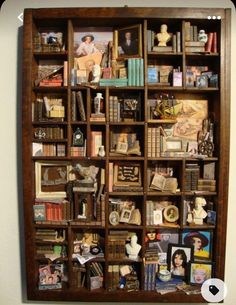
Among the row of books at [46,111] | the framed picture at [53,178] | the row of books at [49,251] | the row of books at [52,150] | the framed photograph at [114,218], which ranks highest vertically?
the row of books at [46,111]

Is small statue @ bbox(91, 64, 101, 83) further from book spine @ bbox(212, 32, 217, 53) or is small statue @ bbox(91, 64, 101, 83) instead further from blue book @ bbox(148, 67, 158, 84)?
book spine @ bbox(212, 32, 217, 53)

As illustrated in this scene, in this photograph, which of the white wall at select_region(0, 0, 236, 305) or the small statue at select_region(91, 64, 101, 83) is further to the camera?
the white wall at select_region(0, 0, 236, 305)

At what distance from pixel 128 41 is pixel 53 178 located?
3.48 feet

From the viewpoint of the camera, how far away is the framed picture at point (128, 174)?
1.58 m

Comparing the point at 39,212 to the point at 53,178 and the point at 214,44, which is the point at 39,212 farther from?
the point at 214,44

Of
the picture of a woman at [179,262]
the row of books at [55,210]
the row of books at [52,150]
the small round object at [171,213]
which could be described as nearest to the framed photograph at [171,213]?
the small round object at [171,213]

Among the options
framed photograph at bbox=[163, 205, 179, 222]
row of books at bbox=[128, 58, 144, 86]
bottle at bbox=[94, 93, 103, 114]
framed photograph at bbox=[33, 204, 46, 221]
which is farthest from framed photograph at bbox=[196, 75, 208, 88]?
framed photograph at bbox=[33, 204, 46, 221]

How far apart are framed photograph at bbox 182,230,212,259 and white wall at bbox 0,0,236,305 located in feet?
0.71

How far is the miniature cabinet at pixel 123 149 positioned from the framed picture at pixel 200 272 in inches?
0.5

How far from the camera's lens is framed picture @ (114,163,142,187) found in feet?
5.19

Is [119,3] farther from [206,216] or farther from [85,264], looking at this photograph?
[85,264]

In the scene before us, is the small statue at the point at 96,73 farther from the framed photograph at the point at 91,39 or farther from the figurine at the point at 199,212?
the figurine at the point at 199,212

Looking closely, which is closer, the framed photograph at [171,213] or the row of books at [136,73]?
the row of books at [136,73]

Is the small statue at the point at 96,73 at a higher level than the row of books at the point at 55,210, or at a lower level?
higher
